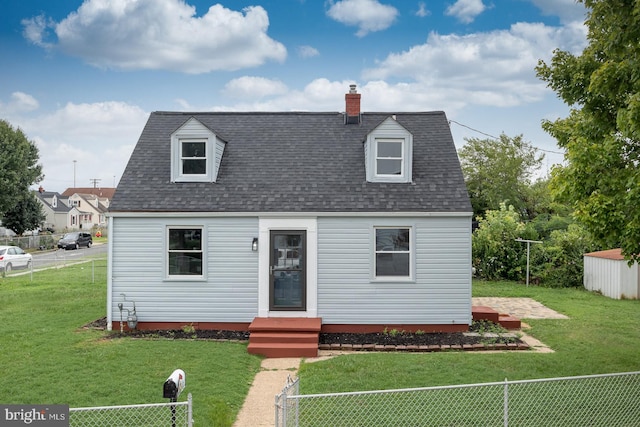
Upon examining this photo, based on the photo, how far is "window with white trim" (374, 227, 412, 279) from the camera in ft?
45.2

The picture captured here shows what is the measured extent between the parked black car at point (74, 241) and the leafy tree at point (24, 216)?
16.9 feet

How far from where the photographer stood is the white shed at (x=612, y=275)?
1944 centimetres

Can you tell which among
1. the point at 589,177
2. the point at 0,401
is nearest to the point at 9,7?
the point at 0,401

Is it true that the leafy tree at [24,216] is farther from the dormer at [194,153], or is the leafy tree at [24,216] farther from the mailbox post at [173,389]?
the mailbox post at [173,389]

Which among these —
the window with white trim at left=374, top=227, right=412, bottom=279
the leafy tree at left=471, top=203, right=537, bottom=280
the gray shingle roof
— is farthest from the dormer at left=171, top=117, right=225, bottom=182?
the leafy tree at left=471, top=203, right=537, bottom=280

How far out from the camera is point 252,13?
61.1ft

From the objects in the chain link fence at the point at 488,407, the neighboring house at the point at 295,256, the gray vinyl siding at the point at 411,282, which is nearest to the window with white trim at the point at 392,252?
the neighboring house at the point at 295,256

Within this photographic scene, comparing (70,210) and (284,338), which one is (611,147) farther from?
(70,210)

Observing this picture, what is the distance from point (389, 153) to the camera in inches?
573

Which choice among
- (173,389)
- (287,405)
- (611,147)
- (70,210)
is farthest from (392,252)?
(70,210)

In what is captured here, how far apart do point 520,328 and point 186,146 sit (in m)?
10.3

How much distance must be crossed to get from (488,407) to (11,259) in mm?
29001

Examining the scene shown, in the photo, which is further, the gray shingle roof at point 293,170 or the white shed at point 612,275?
the white shed at point 612,275

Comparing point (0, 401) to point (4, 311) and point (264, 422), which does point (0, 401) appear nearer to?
point (264, 422)
